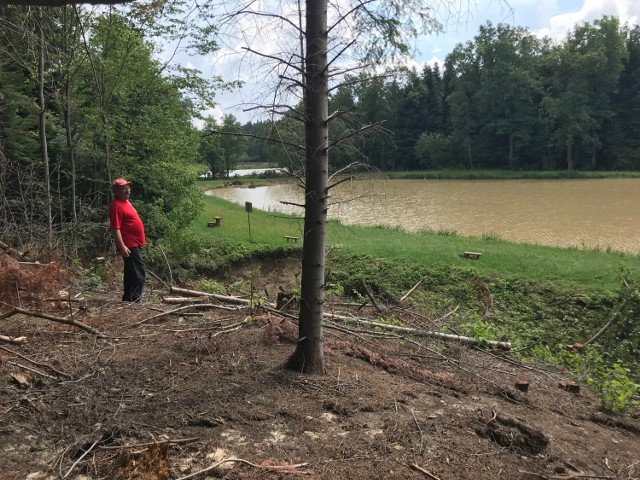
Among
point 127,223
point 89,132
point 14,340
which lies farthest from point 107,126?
point 14,340

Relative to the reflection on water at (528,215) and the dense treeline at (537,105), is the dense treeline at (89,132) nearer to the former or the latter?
the reflection on water at (528,215)

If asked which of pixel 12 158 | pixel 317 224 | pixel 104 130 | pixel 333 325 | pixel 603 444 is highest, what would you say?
pixel 104 130

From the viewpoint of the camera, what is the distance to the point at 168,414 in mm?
2945

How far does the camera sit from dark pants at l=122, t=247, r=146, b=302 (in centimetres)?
593

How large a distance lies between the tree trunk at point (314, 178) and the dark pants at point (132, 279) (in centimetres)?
318

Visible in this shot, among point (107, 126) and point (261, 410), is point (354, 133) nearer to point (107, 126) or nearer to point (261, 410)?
point (261, 410)

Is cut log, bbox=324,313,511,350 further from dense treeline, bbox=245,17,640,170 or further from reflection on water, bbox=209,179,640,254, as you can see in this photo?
dense treeline, bbox=245,17,640,170

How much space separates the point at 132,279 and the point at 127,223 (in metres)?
0.72

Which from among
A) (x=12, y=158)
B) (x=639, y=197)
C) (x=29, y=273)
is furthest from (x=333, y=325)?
(x=639, y=197)

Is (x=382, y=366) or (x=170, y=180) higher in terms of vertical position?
(x=170, y=180)

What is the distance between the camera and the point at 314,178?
11.2 ft

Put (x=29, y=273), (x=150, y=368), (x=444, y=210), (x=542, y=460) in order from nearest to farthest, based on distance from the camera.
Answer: (x=542, y=460), (x=150, y=368), (x=29, y=273), (x=444, y=210)

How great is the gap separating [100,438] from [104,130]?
10.8 meters

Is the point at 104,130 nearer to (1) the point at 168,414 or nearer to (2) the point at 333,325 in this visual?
(2) the point at 333,325
